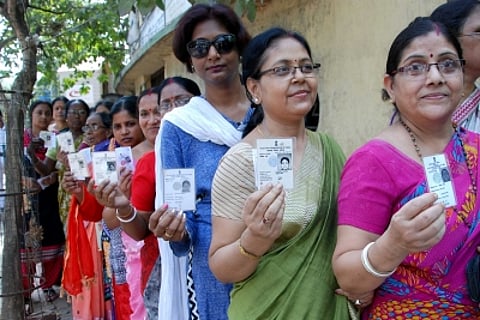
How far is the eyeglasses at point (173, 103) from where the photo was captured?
2947mm

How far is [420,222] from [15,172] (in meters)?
3.17

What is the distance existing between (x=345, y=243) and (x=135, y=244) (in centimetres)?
215

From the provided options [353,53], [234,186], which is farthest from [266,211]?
[353,53]

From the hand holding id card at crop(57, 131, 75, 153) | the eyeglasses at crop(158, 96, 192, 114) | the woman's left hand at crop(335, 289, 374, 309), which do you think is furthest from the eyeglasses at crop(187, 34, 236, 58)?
the hand holding id card at crop(57, 131, 75, 153)

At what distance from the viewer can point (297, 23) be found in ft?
16.1

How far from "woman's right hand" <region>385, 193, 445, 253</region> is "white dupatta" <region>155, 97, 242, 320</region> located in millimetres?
1076

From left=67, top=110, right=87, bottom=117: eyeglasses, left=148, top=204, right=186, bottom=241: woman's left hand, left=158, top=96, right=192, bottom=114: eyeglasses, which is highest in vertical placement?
left=67, top=110, right=87, bottom=117: eyeglasses

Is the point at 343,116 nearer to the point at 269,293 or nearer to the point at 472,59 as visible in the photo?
the point at 472,59

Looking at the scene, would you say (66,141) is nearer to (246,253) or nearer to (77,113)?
(77,113)

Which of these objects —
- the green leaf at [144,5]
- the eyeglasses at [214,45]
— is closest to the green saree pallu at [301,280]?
the eyeglasses at [214,45]

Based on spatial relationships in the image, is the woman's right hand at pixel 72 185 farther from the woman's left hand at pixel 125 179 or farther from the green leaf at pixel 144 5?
the green leaf at pixel 144 5

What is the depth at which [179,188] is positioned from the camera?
6.87 ft

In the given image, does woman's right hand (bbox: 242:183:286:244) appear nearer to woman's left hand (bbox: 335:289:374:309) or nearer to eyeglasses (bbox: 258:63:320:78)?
woman's left hand (bbox: 335:289:374:309)

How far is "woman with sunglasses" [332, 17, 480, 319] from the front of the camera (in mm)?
1508
